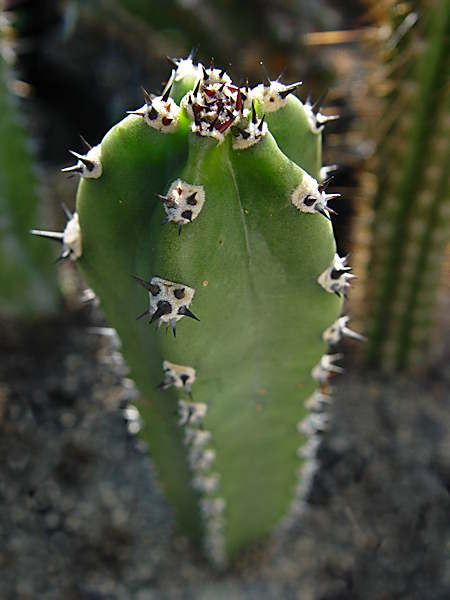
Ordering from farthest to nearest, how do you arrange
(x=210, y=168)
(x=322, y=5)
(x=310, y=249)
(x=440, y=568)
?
(x=322, y=5)
(x=440, y=568)
(x=310, y=249)
(x=210, y=168)

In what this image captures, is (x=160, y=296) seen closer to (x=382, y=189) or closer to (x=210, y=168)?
(x=210, y=168)

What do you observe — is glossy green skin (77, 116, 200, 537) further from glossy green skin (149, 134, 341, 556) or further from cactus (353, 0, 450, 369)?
cactus (353, 0, 450, 369)

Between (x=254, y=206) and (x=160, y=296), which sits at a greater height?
(x=254, y=206)

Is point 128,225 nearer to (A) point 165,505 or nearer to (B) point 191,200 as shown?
(B) point 191,200

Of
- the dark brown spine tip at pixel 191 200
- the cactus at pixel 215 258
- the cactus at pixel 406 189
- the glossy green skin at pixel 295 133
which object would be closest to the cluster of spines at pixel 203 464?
the cactus at pixel 215 258

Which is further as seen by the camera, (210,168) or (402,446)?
(402,446)

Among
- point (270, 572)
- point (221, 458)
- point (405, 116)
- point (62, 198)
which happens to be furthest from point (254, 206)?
point (62, 198)

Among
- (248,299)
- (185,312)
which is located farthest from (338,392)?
(185,312)
